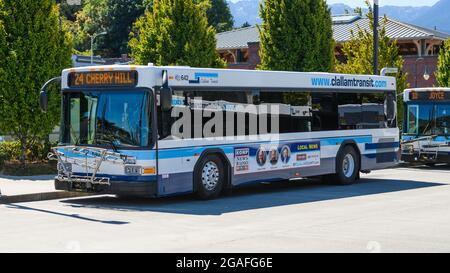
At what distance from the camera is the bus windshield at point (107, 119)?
16750 millimetres

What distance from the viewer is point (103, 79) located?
17.3m

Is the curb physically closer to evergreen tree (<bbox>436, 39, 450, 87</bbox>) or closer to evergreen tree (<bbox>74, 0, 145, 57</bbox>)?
evergreen tree (<bbox>436, 39, 450, 87</bbox>)

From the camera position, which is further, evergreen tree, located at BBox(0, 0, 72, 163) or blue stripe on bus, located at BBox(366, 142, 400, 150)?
evergreen tree, located at BBox(0, 0, 72, 163)

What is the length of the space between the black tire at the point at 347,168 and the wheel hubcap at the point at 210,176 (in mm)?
4746

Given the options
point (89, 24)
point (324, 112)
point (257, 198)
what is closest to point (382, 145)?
point (324, 112)

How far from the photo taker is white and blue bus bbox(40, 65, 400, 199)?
55.1ft

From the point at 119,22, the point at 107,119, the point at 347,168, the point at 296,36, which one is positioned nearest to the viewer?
the point at 107,119

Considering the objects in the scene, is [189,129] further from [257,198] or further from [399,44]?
[399,44]

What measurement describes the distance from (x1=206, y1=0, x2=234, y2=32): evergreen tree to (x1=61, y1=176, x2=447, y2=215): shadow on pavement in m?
72.1

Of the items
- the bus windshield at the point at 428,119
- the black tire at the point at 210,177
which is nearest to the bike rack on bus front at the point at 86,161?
the black tire at the point at 210,177

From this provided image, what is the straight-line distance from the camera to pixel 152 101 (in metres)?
16.7

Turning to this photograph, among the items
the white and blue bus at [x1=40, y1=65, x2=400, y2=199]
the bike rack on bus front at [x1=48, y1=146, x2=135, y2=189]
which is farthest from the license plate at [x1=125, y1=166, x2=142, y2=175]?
Result: the bike rack on bus front at [x1=48, y1=146, x2=135, y2=189]

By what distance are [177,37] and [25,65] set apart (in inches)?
300
